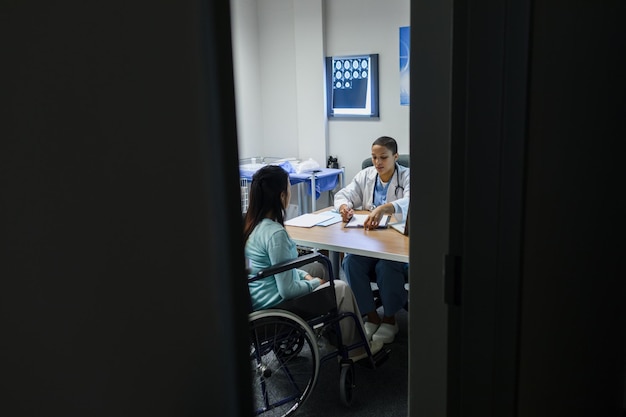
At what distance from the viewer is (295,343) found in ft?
7.38

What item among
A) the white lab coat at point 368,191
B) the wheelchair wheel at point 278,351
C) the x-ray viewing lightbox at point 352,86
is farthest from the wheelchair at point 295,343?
the x-ray viewing lightbox at point 352,86

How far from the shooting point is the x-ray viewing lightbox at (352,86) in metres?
4.51

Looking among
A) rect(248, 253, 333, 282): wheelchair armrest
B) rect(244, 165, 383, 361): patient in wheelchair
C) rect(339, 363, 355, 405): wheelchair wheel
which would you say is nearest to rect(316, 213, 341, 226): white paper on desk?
rect(244, 165, 383, 361): patient in wheelchair

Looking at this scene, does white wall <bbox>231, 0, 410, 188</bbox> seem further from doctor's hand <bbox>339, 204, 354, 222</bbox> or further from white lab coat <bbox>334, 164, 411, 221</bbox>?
doctor's hand <bbox>339, 204, 354, 222</bbox>

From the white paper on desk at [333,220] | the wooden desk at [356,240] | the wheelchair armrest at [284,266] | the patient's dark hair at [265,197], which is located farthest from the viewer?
the white paper on desk at [333,220]

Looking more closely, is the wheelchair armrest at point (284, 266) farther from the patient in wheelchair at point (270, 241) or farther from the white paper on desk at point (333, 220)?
the white paper on desk at point (333, 220)

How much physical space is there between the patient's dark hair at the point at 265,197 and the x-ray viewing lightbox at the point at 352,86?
8.18 feet

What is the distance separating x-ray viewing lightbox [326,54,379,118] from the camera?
4512 mm

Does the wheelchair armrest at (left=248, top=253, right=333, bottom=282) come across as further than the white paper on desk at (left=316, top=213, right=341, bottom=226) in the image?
No

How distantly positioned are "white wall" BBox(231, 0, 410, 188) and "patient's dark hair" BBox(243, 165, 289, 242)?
2.23m

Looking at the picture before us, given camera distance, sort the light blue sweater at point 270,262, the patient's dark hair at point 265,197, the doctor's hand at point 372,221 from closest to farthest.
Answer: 1. the light blue sweater at point 270,262
2. the patient's dark hair at point 265,197
3. the doctor's hand at point 372,221
